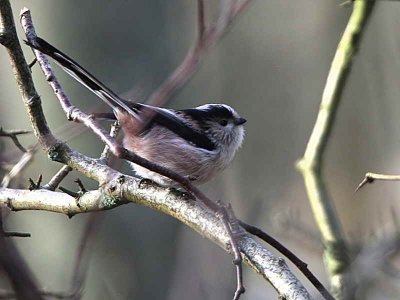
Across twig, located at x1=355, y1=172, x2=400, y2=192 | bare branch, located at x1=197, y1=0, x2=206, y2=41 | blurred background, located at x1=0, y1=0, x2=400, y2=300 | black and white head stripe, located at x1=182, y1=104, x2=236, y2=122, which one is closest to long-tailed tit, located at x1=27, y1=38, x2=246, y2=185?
black and white head stripe, located at x1=182, y1=104, x2=236, y2=122

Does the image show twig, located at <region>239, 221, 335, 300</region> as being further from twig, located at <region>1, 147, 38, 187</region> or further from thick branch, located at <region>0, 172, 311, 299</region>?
twig, located at <region>1, 147, 38, 187</region>

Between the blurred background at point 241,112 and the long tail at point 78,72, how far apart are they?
81 mm

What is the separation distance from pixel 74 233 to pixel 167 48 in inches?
49.6

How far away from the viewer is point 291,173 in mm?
7738

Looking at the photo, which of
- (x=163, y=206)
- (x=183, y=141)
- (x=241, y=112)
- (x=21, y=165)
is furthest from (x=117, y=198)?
(x=241, y=112)

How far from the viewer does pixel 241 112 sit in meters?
7.54

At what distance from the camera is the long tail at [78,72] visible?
1.69 m

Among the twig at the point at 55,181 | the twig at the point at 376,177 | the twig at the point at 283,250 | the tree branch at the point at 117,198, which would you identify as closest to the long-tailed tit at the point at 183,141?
the twig at the point at 55,181

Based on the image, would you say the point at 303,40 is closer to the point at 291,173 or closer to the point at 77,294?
the point at 291,173

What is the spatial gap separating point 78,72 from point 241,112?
5.77m

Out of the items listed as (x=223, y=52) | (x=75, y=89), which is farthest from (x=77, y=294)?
(x=223, y=52)

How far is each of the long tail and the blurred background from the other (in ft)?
0.27

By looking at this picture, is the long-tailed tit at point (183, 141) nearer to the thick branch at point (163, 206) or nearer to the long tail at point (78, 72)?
the long tail at point (78, 72)

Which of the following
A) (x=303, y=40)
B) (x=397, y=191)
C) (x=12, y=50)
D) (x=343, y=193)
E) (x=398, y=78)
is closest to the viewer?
(x=12, y=50)
